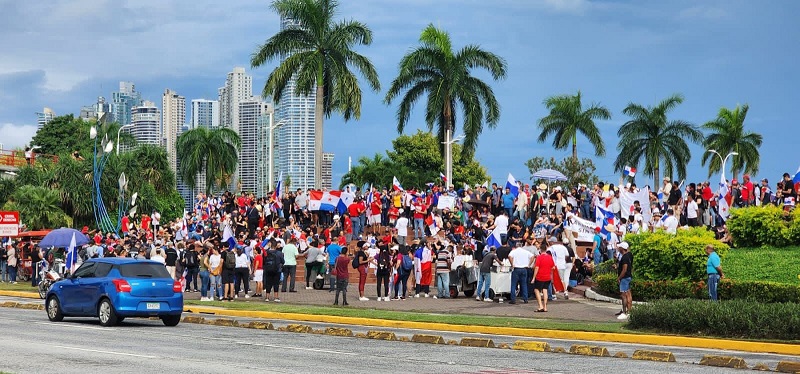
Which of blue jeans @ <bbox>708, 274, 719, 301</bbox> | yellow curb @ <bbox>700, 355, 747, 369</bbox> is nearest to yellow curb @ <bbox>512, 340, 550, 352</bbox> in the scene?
yellow curb @ <bbox>700, 355, 747, 369</bbox>

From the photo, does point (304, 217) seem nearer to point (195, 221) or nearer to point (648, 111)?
point (195, 221)

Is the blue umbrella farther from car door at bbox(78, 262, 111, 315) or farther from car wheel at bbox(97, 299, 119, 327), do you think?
car wheel at bbox(97, 299, 119, 327)

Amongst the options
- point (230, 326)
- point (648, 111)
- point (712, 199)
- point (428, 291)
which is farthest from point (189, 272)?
point (648, 111)

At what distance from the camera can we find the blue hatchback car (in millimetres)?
22047

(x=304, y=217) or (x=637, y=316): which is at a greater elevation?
(x=304, y=217)

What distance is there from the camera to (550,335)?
21.0 metres

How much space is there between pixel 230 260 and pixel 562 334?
13.6 meters

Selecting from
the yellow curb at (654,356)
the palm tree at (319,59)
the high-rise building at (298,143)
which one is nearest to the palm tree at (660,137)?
the palm tree at (319,59)

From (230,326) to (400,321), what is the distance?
158 inches

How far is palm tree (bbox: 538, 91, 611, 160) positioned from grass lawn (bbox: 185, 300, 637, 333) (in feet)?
141

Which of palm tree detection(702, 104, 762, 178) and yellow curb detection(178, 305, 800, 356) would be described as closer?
yellow curb detection(178, 305, 800, 356)

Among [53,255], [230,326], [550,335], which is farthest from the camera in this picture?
[53,255]

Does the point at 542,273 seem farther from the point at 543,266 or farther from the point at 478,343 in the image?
the point at 478,343

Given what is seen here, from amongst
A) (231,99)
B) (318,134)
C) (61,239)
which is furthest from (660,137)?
(231,99)
